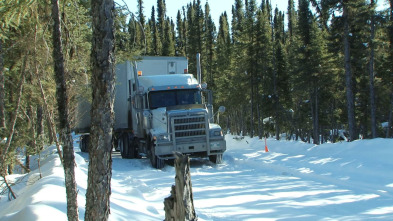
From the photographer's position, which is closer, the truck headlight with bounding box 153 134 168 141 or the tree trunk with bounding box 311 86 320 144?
the truck headlight with bounding box 153 134 168 141

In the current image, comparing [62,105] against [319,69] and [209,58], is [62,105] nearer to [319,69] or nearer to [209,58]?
[319,69]

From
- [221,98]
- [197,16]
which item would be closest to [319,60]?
[221,98]

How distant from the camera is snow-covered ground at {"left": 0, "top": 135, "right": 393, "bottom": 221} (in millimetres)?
6816

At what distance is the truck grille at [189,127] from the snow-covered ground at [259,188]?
3.94 feet

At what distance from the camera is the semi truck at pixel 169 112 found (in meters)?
14.6

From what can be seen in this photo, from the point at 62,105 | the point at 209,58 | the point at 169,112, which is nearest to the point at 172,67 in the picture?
the point at 169,112

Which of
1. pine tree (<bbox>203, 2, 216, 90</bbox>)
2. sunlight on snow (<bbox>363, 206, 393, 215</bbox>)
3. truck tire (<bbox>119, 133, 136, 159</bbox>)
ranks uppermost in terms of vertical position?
pine tree (<bbox>203, 2, 216, 90</bbox>)

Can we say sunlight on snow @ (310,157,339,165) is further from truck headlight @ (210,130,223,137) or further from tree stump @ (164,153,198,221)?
tree stump @ (164,153,198,221)

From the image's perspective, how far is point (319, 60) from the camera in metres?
36.7

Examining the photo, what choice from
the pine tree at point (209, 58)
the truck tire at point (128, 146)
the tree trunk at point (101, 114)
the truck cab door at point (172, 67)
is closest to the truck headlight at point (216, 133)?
the truck cab door at point (172, 67)

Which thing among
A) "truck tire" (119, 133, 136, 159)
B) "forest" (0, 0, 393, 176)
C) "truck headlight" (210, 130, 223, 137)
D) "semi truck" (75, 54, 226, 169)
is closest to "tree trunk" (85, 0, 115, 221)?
"forest" (0, 0, 393, 176)

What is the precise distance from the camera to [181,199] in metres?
3.51

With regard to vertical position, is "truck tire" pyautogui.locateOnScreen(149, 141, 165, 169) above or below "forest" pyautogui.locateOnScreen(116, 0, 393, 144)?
below

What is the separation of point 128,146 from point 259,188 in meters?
9.78
